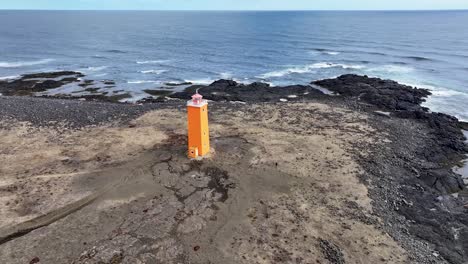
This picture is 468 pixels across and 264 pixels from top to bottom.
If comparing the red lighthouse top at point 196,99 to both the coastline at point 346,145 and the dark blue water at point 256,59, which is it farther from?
the dark blue water at point 256,59

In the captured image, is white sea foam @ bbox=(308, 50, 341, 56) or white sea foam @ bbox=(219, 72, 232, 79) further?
white sea foam @ bbox=(308, 50, 341, 56)

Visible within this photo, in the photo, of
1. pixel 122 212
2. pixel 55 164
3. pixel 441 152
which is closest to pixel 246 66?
pixel 441 152

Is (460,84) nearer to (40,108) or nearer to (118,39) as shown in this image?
(40,108)

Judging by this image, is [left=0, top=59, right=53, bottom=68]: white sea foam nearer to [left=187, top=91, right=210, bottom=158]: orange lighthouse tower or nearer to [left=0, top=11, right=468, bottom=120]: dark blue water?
[left=0, top=11, right=468, bottom=120]: dark blue water

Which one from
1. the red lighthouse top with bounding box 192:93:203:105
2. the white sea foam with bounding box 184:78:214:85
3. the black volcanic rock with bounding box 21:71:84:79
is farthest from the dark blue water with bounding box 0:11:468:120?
the red lighthouse top with bounding box 192:93:203:105

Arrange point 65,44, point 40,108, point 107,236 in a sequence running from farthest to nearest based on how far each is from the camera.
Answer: point 65,44, point 40,108, point 107,236

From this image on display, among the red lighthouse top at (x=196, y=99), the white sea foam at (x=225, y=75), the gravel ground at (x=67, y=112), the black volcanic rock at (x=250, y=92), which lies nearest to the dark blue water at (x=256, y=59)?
the white sea foam at (x=225, y=75)
